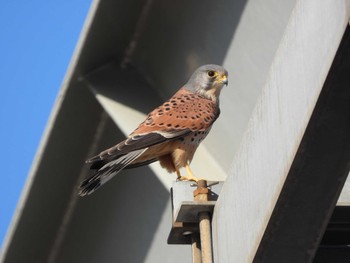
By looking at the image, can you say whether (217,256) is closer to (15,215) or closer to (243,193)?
(243,193)

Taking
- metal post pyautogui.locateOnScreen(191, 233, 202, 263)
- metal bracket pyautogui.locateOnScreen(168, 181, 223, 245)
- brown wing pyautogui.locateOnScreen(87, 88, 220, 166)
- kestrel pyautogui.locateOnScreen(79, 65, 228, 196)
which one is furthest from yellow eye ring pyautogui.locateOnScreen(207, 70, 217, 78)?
metal post pyautogui.locateOnScreen(191, 233, 202, 263)

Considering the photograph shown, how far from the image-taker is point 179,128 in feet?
15.3

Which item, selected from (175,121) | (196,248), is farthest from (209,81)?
(196,248)

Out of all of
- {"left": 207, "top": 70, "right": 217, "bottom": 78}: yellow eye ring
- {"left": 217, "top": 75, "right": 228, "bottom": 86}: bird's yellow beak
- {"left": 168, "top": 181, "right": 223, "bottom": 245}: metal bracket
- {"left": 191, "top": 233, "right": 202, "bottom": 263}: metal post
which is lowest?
{"left": 191, "top": 233, "right": 202, "bottom": 263}: metal post

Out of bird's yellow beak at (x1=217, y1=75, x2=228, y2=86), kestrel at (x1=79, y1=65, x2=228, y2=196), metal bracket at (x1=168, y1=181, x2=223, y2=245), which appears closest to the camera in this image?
metal bracket at (x1=168, y1=181, x2=223, y2=245)

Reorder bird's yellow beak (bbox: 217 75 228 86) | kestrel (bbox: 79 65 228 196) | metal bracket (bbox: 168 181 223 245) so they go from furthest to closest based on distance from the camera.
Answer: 1. bird's yellow beak (bbox: 217 75 228 86)
2. kestrel (bbox: 79 65 228 196)
3. metal bracket (bbox: 168 181 223 245)

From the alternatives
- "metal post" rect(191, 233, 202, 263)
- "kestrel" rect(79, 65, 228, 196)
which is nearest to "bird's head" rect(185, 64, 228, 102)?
"kestrel" rect(79, 65, 228, 196)

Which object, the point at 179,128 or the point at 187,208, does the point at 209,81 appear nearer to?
the point at 179,128

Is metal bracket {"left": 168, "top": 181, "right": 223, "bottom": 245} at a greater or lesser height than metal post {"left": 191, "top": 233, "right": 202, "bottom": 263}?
greater

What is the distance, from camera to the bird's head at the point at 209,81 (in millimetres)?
4805

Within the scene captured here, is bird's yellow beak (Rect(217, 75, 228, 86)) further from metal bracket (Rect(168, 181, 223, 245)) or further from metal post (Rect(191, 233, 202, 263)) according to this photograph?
metal post (Rect(191, 233, 202, 263))

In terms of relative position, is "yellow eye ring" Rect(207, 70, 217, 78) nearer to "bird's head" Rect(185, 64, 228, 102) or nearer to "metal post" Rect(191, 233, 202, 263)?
"bird's head" Rect(185, 64, 228, 102)

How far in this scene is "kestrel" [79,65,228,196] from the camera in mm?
4363

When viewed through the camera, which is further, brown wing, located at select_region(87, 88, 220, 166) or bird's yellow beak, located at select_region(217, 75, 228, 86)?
bird's yellow beak, located at select_region(217, 75, 228, 86)
